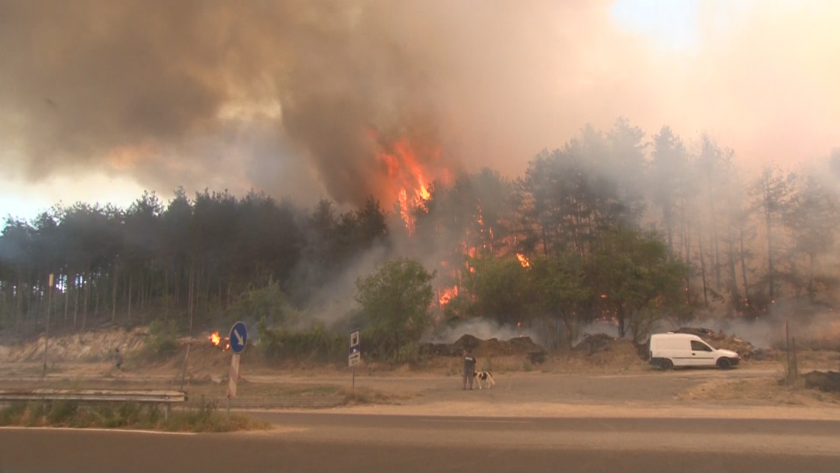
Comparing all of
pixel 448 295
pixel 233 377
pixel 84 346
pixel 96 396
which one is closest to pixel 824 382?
pixel 233 377

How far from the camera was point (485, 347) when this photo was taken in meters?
46.0

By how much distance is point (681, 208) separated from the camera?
5703 cm

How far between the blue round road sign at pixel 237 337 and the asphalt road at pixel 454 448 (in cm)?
243

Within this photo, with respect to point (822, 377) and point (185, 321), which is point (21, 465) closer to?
point (822, 377)

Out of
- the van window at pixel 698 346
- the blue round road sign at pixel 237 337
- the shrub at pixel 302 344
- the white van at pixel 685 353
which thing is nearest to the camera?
the blue round road sign at pixel 237 337

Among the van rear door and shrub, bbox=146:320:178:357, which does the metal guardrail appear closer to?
the van rear door

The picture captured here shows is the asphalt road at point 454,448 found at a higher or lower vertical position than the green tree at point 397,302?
lower

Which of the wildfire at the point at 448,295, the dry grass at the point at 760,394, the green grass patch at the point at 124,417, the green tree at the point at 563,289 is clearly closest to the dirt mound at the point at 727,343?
the green tree at the point at 563,289

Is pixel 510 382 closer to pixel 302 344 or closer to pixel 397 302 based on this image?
pixel 397 302

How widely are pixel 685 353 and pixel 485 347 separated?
15735 millimetres

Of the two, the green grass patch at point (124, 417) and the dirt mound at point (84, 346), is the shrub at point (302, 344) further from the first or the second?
the green grass patch at point (124, 417)

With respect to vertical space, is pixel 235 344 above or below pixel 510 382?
above

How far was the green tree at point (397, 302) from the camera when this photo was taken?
43.2 m

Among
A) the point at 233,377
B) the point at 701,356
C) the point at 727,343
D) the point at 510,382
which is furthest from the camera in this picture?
the point at 727,343
